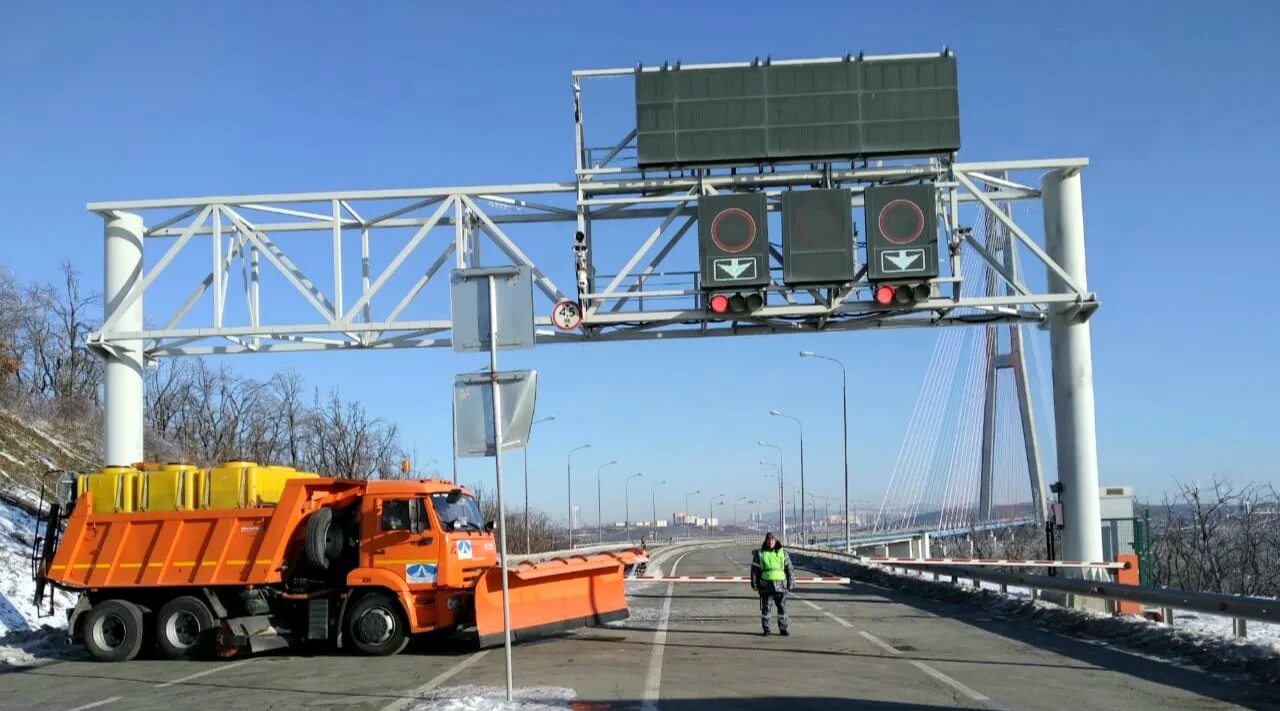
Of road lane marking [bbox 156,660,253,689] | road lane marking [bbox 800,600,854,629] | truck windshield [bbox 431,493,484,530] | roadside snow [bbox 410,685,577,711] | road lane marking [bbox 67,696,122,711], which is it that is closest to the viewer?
roadside snow [bbox 410,685,577,711]

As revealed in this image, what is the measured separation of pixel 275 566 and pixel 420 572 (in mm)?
2192

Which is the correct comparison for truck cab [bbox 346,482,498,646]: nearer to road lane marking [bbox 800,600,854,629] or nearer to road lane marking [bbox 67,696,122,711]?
road lane marking [bbox 67,696,122,711]

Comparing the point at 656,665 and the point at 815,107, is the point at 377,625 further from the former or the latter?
the point at 815,107

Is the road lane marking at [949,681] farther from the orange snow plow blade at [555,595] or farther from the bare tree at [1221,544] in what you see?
the bare tree at [1221,544]

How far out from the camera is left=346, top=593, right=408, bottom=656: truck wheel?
1705cm

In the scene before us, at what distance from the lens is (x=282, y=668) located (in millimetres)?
15961

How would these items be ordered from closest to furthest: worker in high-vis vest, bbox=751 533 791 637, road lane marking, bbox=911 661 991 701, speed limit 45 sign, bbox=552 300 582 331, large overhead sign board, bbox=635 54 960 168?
road lane marking, bbox=911 661 991 701 < worker in high-vis vest, bbox=751 533 791 637 < large overhead sign board, bbox=635 54 960 168 < speed limit 45 sign, bbox=552 300 582 331

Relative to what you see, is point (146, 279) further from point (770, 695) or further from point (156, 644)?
point (770, 695)

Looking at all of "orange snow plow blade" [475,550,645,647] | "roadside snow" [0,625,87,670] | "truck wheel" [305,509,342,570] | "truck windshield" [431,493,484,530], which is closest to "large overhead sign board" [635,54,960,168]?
"truck windshield" [431,493,484,530]

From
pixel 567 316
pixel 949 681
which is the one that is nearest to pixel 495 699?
pixel 949 681

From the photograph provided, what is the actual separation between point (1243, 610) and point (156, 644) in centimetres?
1518

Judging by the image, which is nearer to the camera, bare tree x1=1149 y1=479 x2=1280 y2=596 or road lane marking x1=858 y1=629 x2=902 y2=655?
road lane marking x1=858 y1=629 x2=902 y2=655

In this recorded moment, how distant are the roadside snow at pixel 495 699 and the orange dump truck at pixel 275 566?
4323mm

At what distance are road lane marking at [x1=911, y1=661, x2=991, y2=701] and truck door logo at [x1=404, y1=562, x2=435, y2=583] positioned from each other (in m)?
6.93
